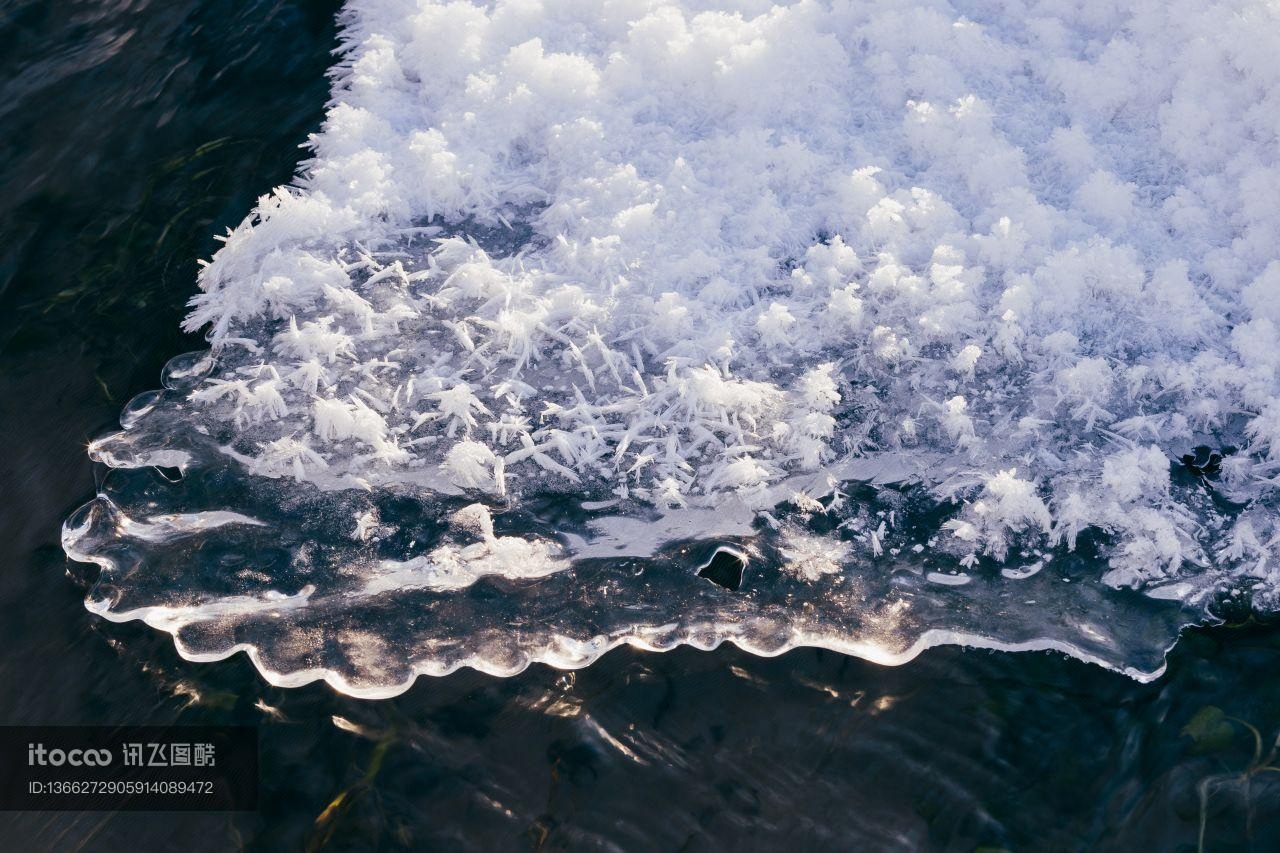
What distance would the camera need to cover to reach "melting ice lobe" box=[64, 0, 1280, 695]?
2.38m

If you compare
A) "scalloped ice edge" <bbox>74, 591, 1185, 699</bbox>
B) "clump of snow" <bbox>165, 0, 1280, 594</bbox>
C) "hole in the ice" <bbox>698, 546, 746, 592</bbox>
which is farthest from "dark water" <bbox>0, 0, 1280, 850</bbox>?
"clump of snow" <bbox>165, 0, 1280, 594</bbox>

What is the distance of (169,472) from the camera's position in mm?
2639

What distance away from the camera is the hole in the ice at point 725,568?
2404 mm

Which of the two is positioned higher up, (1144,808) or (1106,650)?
(1106,650)

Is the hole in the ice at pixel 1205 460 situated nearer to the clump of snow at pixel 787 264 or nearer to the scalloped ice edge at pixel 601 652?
the clump of snow at pixel 787 264

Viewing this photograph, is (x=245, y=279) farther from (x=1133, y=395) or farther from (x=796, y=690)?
(x=1133, y=395)

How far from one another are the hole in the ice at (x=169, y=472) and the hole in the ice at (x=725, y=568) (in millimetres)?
1359

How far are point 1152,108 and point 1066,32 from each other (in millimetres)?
396

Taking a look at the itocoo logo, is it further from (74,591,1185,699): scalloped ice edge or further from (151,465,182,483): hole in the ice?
(151,465,182,483): hole in the ice

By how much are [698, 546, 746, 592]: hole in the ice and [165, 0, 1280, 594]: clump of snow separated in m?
0.17

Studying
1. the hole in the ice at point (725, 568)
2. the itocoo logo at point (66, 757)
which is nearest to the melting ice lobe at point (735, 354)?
the hole in the ice at point (725, 568)

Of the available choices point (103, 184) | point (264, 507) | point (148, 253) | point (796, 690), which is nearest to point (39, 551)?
point (264, 507)

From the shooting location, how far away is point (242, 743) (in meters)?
2.25

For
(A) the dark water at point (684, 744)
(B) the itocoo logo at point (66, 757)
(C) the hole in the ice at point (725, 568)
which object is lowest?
(B) the itocoo logo at point (66, 757)
